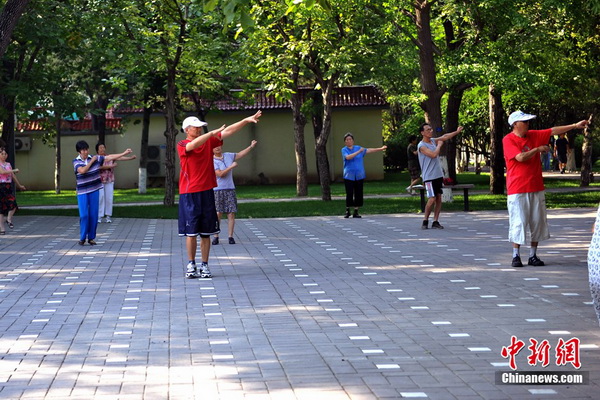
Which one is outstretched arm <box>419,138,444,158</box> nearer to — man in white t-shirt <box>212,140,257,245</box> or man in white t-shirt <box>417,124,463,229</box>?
man in white t-shirt <box>417,124,463,229</box>

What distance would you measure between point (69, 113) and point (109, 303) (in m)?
17.3

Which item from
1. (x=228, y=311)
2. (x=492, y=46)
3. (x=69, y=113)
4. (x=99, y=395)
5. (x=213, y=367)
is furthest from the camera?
(x=69, y=113)

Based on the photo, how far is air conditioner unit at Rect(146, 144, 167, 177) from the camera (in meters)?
48.1

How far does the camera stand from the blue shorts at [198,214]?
39.7ft

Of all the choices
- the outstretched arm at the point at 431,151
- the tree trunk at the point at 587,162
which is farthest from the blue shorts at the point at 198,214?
the tree trunk at the point at 587,162

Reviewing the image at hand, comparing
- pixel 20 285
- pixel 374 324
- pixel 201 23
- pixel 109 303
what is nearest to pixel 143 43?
pixel 201 23

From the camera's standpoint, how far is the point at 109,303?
10.2 metres

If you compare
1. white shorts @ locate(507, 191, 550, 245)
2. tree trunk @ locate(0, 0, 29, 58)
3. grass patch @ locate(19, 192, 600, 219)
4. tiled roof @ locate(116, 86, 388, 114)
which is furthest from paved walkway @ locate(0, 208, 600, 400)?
tiled roof @ locate(116, 86, 388, 114)

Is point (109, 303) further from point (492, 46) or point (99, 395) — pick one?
point (492, 46)

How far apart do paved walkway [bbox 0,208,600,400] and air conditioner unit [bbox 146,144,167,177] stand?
32.1 m

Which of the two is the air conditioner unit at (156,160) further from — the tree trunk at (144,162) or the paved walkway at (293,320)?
the paved walkway at (293,320)

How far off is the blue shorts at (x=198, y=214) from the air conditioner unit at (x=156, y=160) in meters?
36.3

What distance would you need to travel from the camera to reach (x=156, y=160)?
48219 millimetres

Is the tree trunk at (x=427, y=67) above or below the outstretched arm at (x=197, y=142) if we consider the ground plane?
above
